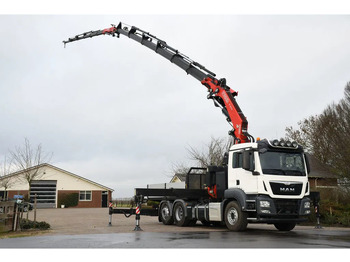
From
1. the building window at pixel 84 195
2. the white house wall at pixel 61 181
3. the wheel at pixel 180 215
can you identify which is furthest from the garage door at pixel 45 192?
the wheel at pixel 180 215

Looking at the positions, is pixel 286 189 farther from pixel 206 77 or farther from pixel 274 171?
pixel 206 77

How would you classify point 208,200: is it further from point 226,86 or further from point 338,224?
point 338,224

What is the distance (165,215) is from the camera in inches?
736

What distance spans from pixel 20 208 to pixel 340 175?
19443 millimetres

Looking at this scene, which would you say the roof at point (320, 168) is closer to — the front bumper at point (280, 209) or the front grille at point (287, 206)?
the front bumper at point (280, 209)

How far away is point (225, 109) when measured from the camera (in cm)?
1795

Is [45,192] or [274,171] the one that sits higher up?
[274,171]

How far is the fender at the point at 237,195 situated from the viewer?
46.2ft

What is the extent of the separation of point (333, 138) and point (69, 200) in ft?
108

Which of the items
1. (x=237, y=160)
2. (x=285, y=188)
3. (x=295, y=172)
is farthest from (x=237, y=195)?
(x=295, y=172)

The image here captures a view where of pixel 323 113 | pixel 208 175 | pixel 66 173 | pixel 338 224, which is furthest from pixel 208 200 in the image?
pixel 66 173

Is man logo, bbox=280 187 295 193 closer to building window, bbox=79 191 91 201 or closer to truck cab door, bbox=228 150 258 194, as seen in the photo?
truck cab door, bbox=228 150 258 194

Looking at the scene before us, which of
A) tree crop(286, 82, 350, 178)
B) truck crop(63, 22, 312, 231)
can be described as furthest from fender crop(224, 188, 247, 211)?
tree crop(286, 82, 350, 178)

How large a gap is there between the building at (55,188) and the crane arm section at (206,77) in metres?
29.1
